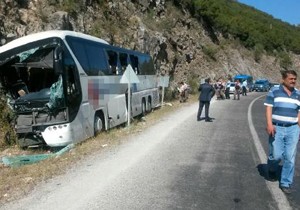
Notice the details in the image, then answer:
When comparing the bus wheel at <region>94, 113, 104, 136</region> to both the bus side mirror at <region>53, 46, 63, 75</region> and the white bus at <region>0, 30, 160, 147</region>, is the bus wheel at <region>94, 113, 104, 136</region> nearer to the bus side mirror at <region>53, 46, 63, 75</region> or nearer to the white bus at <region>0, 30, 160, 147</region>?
the white bus at <region>0, 30, 160, 147</region>

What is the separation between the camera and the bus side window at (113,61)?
17.2 m

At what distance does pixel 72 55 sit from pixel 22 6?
13140mm

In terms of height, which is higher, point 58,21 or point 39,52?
point 58,21

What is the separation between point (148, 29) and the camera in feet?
128

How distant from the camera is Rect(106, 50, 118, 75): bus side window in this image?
17.2 metres

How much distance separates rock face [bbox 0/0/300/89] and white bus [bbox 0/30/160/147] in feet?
24.3

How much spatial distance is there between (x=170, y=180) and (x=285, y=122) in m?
2.27

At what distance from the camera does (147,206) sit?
22.0ft

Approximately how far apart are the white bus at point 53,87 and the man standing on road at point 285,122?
254 inches

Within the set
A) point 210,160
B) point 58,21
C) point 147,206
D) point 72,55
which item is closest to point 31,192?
point 147,206

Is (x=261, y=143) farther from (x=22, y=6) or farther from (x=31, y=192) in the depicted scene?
(x=22, y=6)

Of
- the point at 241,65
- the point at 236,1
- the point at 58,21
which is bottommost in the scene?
the point at 241,65

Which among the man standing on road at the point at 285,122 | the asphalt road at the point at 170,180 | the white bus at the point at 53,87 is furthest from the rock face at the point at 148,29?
the man standing on road at the point at 285,122

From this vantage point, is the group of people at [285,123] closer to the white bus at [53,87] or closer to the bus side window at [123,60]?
the white bus at [53,87]
